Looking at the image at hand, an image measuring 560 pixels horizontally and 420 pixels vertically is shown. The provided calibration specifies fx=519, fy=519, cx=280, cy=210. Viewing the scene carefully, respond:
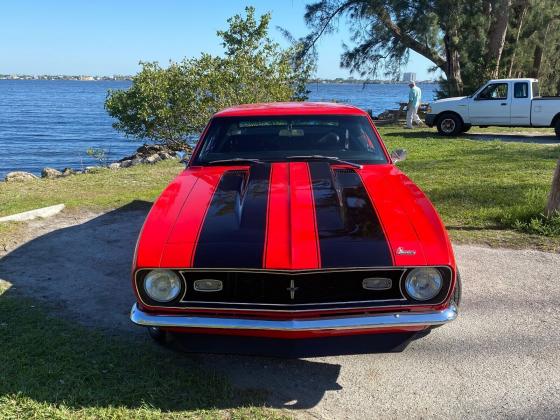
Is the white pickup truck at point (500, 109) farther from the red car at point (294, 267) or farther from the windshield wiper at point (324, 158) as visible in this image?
the red car at point (294, 267)

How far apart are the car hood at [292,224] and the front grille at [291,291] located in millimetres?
58

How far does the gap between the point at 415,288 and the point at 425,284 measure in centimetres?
6

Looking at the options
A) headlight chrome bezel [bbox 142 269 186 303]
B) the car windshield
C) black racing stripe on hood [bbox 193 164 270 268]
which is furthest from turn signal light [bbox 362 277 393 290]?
the car windshield

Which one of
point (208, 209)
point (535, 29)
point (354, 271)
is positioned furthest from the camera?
point (535, 29)

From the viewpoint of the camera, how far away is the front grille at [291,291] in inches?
104

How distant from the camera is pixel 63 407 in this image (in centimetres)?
273

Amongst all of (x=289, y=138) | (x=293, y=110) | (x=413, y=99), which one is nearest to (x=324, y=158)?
(x=289, y=138)

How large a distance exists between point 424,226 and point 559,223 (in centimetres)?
351

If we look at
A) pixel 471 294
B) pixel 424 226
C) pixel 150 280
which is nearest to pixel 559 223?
pixel 471 294

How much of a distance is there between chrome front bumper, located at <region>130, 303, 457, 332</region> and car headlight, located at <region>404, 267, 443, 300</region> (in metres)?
0.09

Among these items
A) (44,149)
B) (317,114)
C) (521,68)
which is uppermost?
(521,68)

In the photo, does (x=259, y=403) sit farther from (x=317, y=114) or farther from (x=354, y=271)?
(x=317, y=114)

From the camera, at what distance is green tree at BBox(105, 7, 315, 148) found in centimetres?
1329

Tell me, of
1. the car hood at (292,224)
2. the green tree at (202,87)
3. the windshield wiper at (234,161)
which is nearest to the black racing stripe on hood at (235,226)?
the car hood at (292,224)
